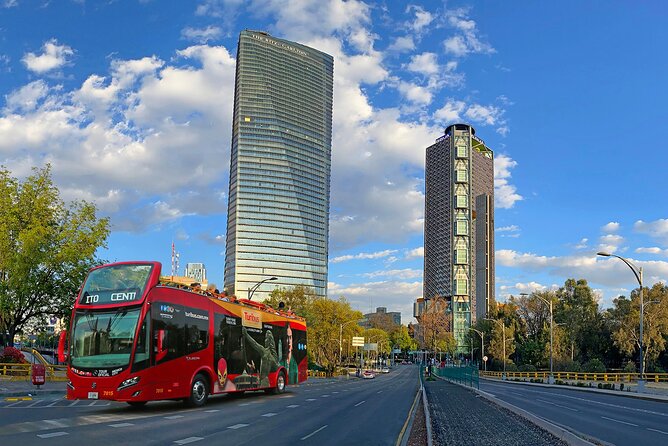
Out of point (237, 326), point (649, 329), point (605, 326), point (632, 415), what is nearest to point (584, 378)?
point (649, 329)

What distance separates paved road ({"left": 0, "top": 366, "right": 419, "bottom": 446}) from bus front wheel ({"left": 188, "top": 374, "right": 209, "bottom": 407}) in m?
0.48

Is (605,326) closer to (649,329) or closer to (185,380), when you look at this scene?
(649,329)

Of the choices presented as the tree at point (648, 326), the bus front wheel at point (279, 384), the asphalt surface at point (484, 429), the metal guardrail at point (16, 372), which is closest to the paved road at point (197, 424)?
the asphalt surface at point (484, 429)

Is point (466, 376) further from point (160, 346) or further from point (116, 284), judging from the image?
point (116, 284)

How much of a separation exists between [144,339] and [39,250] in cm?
2718

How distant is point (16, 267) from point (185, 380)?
80.9 feet

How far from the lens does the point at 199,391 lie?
22625 millimetres

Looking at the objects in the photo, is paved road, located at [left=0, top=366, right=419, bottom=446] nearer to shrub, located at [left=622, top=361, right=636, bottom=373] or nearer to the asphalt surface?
the asphalt surface

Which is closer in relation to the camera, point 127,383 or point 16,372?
point 127,383

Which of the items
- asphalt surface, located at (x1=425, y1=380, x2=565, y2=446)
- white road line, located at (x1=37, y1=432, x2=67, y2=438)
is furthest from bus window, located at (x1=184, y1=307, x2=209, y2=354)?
asphalt surface, located at (x1=425, y1=380, x2=565, y2=446)

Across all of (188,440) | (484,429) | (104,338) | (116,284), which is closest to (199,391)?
(104,338)

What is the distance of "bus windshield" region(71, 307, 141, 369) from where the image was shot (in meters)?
18.6

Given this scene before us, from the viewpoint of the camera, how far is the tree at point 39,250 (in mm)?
40522

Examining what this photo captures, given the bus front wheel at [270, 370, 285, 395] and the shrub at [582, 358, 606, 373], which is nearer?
the bus front wheel at [270, 370, 285, 395]
